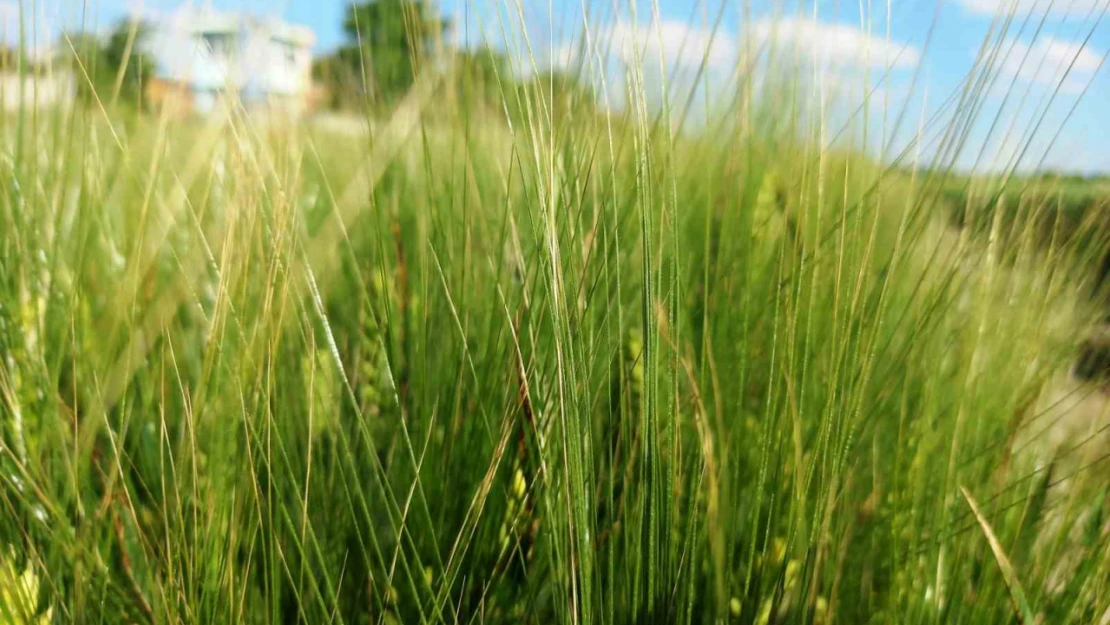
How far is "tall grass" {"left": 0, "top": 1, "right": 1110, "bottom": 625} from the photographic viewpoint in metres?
0.57

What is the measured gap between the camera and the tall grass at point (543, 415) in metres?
0.57

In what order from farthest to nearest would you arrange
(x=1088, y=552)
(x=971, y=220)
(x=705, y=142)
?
(x=705, y=142)
(x=971, y=220)
(x=1088, y=552)

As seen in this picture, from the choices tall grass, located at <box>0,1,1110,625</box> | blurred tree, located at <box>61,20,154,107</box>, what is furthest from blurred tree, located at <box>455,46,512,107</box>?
blurred tree, located at <box>61,20,154,107</box>

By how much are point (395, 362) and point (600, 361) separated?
248 millimetres

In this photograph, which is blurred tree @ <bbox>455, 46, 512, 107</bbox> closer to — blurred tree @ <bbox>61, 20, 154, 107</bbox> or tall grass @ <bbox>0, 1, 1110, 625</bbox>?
tall grass @ <bbox>0, 1, 1110, 625</bbox>

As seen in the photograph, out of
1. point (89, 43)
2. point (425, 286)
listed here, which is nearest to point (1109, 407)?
point (425, 286)

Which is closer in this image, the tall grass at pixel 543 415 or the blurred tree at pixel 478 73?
the tall grass at pixel 543 415

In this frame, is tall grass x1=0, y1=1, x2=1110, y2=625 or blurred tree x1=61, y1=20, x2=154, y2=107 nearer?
tall grass x1=0, y1=1, x2=1110, y2=625

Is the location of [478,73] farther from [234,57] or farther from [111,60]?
[111,60]

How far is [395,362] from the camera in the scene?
0.86m

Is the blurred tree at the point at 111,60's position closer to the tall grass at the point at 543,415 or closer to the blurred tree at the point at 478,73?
the tall grass at the point at 543,415

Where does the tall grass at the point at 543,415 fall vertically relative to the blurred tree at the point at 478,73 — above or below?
below

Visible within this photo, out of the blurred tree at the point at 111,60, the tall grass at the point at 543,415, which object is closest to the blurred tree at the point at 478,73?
the tall grass at the point at 543,415

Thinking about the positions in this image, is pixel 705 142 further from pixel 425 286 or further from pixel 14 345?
pixel 14 345
